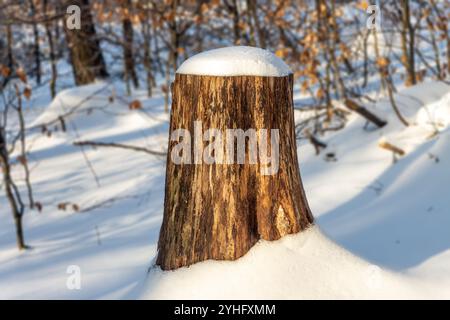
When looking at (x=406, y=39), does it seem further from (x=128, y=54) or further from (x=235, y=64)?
(x=128, y=54)

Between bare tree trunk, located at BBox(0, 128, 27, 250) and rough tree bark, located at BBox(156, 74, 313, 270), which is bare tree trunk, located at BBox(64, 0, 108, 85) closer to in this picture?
bare tree trunk, located at BBox(0, 128, 27, 250)

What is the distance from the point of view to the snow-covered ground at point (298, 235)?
280 cm

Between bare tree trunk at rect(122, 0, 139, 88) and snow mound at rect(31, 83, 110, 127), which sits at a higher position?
bare tree trunk at rect(122, 0, 139, 88)

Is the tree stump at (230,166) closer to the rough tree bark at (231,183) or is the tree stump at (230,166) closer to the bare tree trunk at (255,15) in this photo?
the rough tree bark at (231,183)

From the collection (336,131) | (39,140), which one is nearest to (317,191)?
(336,131)

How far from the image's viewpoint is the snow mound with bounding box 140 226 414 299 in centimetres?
271

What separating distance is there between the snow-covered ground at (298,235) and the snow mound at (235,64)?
0.83 metres

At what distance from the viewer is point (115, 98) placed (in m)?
11.2

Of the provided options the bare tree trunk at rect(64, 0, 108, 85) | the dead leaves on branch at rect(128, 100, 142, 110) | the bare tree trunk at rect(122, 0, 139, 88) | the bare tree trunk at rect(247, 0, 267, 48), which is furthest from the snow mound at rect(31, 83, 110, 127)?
the bare tree trunk at rect(247, 0, 267, 48)

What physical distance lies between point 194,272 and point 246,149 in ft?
2.13

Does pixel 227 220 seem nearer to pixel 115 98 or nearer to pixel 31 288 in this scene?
pixel 31 288

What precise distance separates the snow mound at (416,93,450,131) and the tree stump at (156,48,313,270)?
11.7 ft

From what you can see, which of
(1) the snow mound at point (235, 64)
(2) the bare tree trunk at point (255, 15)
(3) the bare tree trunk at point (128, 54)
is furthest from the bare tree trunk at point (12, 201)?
(3) the bare tree trunk at point (128, 54)
